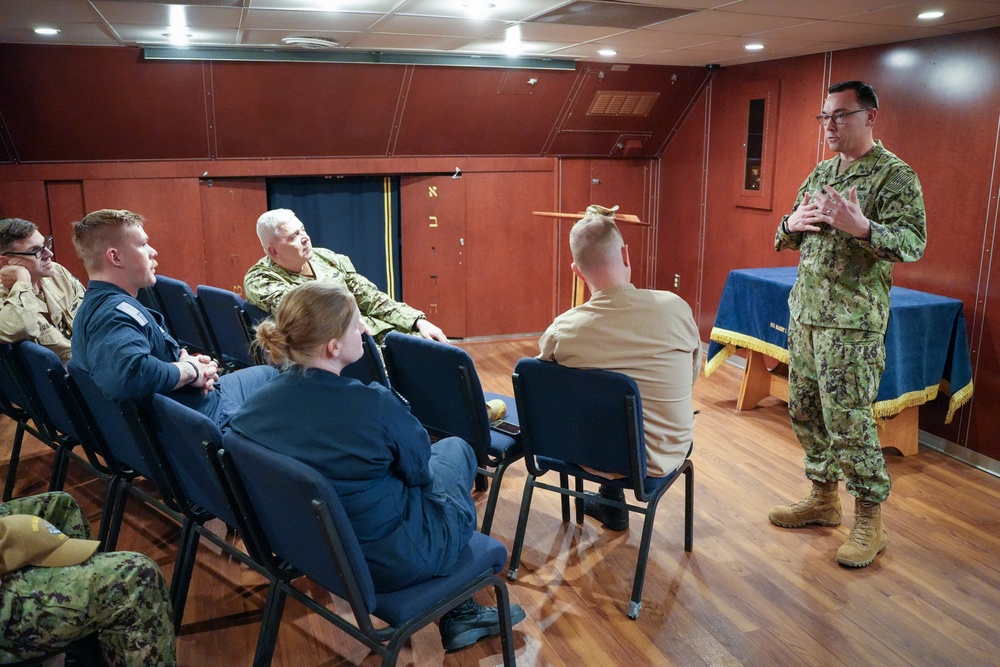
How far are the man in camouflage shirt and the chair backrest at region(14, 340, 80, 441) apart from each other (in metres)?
0.93

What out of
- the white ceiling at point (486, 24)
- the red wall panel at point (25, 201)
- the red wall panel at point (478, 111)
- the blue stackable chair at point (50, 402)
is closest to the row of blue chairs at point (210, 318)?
the blue stackable chair at point (50, 402)

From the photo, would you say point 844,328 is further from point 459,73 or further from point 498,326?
point 498,326

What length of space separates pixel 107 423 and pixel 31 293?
1.01 meters

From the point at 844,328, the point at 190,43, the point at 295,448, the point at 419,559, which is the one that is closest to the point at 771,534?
the point at 844,328

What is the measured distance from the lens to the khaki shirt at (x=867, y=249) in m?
2.87

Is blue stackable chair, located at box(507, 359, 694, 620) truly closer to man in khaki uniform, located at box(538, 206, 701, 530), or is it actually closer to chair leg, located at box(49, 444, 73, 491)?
man in khaki uniform, located at box(538, 206, 701, 530)

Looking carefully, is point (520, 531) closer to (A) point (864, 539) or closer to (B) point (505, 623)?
(B) point (505, 623)

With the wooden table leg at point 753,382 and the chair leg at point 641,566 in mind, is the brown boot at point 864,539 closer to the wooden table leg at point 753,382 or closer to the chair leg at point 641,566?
the chair leg at point 641,566

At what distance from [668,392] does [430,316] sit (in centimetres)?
405

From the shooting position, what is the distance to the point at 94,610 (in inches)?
77.2

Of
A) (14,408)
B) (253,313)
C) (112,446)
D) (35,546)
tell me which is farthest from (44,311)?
(35,546)

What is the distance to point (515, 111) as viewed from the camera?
589 cm

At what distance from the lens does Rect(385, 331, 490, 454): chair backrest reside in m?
2.79

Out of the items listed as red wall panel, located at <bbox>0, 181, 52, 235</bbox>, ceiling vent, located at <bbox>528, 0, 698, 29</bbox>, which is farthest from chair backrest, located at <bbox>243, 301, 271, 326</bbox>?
red wall panel, located at <bbox>0, 181, 52, 235</bbox>
